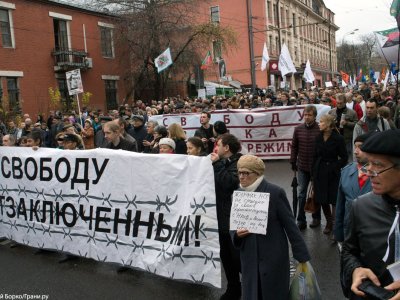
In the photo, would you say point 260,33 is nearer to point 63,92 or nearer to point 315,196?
point 63,92

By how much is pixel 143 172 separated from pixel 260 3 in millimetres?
46241

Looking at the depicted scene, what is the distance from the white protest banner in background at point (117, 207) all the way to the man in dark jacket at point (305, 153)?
2.50m

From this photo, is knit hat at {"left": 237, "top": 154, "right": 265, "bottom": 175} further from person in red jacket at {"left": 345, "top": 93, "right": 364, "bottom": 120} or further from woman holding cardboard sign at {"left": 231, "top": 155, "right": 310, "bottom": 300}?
person in red jacket at {"left": 345, "top": 93, "right": 364, "bottom": 120}

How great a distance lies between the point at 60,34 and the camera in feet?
86.4

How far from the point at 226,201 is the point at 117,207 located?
4.91 feet

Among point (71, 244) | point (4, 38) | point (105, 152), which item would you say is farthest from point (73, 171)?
point (4, 38)

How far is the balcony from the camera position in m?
25.5

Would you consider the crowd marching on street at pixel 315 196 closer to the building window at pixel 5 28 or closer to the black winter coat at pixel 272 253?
the black winter coat at pixel 272 253

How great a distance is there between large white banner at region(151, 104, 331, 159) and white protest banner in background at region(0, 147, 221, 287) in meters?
7.28

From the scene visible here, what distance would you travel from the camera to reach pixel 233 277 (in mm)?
4273

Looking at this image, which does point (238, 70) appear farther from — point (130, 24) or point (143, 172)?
point (143, 172)

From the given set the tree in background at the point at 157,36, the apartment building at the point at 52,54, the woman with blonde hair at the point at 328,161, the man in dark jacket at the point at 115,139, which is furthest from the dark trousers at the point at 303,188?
the tree in background at the point at 157,36

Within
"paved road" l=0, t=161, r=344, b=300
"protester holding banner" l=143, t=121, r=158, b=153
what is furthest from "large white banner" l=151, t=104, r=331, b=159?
"paved road" l=0, t=161, r=344, b=300

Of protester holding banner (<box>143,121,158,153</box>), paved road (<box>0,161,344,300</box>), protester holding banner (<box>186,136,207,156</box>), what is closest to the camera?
paved road (<box>0,161,344,300</box>)
